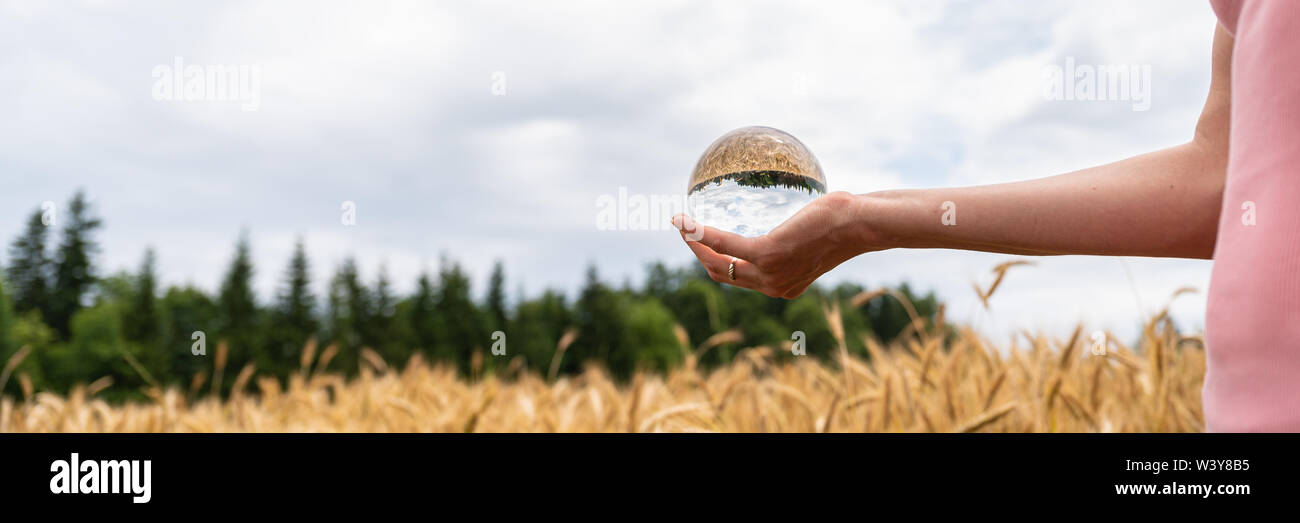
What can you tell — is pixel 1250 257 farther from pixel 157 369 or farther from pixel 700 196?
pixel 157 369

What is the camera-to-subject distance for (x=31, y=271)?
46344 mm

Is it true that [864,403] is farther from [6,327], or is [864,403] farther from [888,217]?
[6,327]

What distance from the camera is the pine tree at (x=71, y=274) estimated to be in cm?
4634

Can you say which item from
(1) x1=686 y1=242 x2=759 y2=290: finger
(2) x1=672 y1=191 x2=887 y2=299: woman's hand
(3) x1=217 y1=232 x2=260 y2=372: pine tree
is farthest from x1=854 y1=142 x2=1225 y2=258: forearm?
(3) x1=217 y1=232 x2=260 y2=372: pine tree

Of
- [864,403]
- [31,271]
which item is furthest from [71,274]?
[864,403]

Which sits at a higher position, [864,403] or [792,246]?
[792,246]

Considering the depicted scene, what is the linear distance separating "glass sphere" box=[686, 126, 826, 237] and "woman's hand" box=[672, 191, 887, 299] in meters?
0.05

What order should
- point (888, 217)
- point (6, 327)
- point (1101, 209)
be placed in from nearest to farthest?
1. point (1101, 209)
2. point (888, 217)
3. point (6, 327)

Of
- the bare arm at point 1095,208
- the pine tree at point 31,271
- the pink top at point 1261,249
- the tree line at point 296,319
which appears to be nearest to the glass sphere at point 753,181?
the bare arm at point 1095,208

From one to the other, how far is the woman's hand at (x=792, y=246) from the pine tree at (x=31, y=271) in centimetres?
5582

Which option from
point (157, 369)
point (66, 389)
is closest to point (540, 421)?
point (157, 369)

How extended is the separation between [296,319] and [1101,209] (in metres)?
47.8
